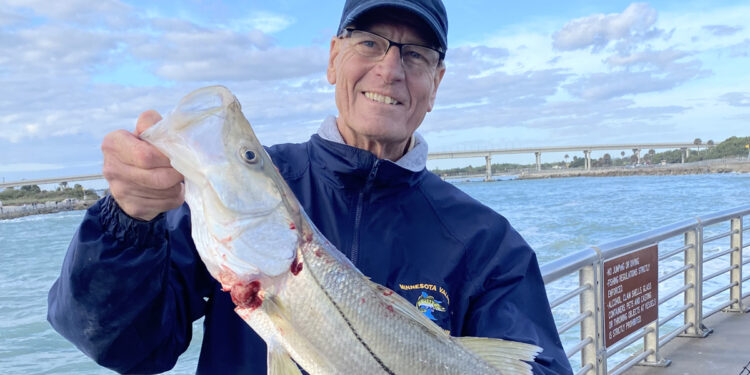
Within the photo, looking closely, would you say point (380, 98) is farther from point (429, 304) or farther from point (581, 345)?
point (581, 345)

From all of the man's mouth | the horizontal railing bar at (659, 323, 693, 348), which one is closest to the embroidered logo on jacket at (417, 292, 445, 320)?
the man's mouth

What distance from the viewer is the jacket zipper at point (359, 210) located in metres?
2.05

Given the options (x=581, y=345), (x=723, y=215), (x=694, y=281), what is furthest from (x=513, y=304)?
(x=723, y=215)

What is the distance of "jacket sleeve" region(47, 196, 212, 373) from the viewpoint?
1.47 meters

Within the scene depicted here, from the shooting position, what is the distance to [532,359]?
1.73 m

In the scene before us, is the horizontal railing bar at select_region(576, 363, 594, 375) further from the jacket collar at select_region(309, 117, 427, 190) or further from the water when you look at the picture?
the water

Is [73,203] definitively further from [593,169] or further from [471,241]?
[593,169]

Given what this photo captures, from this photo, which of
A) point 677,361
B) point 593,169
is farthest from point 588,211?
point 593,169

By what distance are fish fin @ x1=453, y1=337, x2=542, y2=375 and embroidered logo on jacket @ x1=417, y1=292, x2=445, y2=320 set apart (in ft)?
1.05

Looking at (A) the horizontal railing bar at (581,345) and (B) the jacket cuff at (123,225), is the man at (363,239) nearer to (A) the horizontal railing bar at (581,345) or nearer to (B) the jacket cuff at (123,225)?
(B) the jacket cuff at (123,225)

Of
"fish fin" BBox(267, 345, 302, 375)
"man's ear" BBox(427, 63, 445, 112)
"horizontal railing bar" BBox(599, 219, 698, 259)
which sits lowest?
"horizontal railing bar" BBox(599, 219, 698, 259)

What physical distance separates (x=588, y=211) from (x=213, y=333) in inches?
1437

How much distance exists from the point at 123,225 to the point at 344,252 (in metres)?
0.82

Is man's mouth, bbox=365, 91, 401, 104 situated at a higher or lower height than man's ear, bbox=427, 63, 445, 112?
lower
